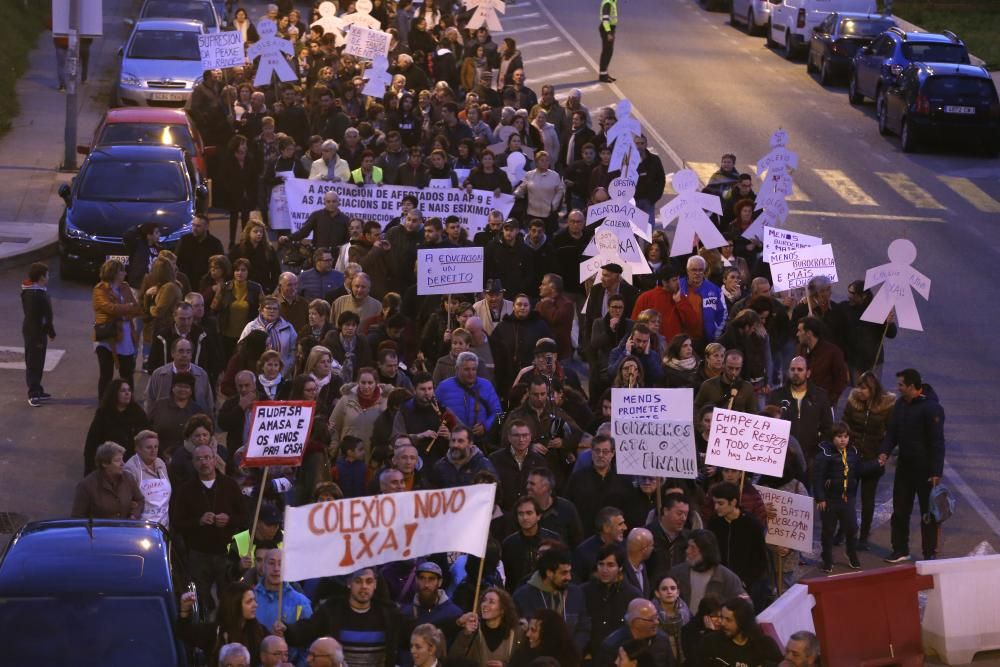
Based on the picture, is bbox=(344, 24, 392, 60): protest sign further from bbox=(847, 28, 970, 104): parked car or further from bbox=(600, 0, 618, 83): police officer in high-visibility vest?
bbox=(847, 28, 970, 104): parked car

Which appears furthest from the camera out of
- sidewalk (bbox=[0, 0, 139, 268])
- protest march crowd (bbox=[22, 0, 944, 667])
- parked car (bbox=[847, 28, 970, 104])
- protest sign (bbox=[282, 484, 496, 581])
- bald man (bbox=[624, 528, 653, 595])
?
parked car (bbox=[847, 28, 970, 104])

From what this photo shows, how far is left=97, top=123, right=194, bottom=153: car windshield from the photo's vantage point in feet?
87.1

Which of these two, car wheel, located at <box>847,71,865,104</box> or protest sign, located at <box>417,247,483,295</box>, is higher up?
protest sign, located at <box>417,247,483,295</box>

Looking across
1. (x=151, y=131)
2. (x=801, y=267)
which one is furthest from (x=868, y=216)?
(x=151, y=131)

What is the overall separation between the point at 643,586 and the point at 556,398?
10.4 feet

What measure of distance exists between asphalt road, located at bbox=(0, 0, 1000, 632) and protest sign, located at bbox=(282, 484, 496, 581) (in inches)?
220

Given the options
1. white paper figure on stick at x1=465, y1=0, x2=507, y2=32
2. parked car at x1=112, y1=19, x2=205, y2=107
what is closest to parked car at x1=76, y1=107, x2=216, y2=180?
parked car at x1=112, y1=19, x2=205, y2=107

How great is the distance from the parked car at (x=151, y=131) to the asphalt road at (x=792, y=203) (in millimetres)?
1753

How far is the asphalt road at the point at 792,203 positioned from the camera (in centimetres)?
1764

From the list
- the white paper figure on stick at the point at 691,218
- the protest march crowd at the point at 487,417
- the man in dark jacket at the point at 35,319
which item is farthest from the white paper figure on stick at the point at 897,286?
the man in dark jacket at the point at 35,319

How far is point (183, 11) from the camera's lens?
37.9m

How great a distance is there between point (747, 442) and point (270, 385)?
4.02 m

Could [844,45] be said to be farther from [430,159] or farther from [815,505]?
[815,505]

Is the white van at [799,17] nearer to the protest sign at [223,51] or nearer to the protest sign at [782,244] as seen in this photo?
the protest sign at [223,51]
